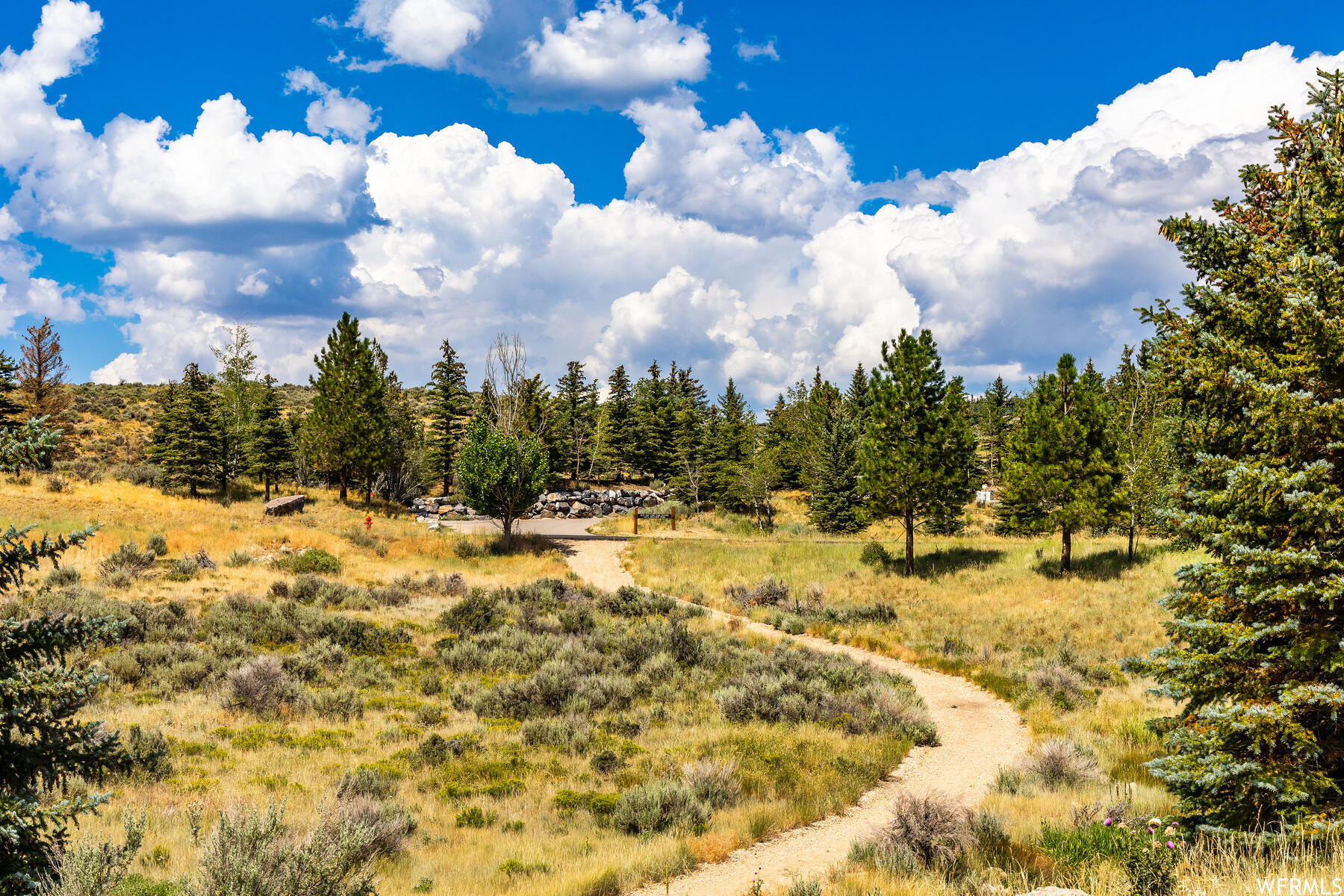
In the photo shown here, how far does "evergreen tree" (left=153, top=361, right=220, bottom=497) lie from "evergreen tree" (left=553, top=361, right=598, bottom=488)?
27.7 meters

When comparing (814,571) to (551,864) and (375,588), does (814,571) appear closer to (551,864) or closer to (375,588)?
(375,588)

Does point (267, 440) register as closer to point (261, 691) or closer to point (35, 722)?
point (261, 691)

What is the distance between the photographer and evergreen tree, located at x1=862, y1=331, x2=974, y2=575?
32.4 metres

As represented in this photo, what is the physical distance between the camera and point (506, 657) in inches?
713

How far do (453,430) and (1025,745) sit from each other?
53.4m

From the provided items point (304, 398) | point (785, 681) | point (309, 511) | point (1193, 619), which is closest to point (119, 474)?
point (309, 511)

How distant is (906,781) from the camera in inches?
467

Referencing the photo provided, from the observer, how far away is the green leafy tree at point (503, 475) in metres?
35.3

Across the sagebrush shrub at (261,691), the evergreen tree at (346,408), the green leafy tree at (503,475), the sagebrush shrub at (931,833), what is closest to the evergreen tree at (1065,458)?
the green leafy tree at (503,475)

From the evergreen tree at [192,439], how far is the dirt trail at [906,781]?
38234 millimetres

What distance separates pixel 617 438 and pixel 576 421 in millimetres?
5071

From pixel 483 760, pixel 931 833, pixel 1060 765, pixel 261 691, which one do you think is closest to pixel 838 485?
Result: pixel 1060 765

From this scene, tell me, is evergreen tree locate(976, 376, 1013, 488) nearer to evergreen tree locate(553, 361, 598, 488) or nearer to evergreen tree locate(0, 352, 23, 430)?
evergreen tree locate(553, 361, 598, 488)

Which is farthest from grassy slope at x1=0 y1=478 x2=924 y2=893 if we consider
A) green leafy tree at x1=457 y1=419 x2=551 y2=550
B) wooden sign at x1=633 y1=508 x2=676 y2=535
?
wooden sign at x1=633 y1=508 x2=676 y2=535
